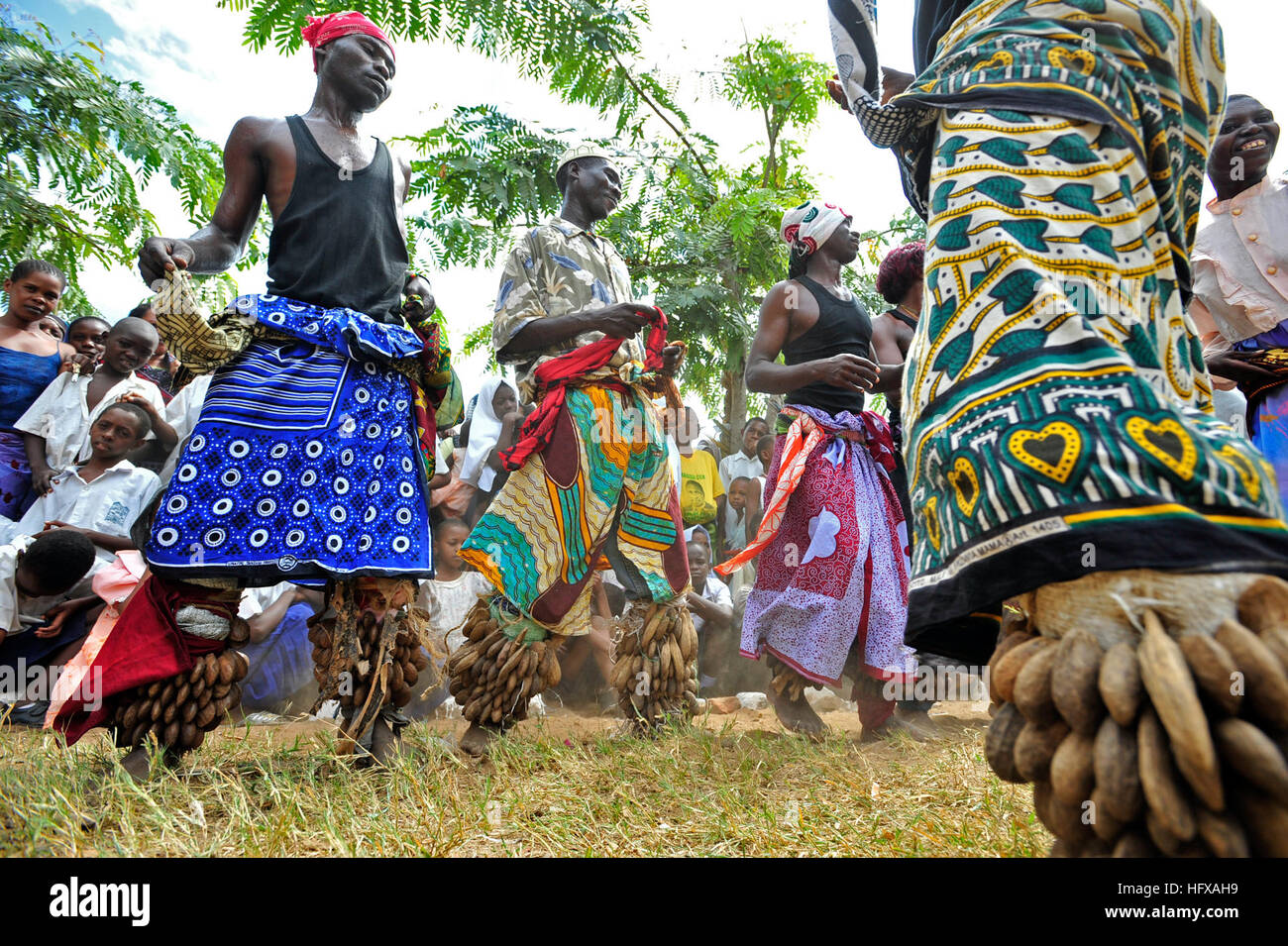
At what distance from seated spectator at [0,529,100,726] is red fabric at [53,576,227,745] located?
1945mm

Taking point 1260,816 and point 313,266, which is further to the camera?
point 313,266

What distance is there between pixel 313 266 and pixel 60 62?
5.21 m

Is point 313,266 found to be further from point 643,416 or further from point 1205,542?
point 1205,542

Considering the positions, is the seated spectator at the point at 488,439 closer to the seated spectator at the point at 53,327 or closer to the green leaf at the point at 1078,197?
the seated spectator at the point at 53,327

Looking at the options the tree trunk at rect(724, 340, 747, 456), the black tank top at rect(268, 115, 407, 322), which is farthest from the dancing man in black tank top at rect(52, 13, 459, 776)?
the tree trunk at rect(724, 340, 747, 456)

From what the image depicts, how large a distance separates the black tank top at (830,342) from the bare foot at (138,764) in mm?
2891

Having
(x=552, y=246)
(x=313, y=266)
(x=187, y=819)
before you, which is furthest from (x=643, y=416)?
(x=187, y=819)

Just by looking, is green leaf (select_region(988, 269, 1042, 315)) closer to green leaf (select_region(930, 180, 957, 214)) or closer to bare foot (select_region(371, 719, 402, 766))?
green leaf (select_region(930, 180, 957, 214))

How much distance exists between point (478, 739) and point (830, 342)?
237cm

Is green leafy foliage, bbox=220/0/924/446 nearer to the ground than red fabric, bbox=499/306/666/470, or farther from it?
farther from it

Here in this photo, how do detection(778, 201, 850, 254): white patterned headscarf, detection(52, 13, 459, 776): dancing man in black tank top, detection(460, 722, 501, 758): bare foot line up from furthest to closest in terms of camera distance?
detection(778, 201, 850, 254): white patterned headscarf, detection(460, 722, 501, 758): bare foot, detection(52, 13, 459, 776): dancing man in black tank top

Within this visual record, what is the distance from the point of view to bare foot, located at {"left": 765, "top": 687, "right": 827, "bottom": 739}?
11.5ft
